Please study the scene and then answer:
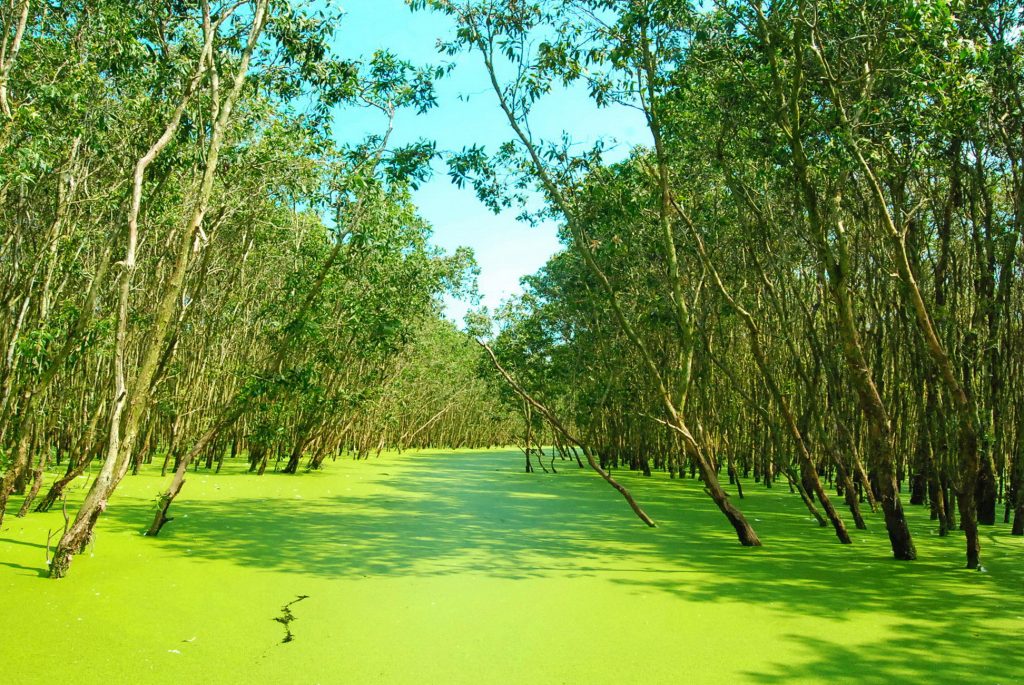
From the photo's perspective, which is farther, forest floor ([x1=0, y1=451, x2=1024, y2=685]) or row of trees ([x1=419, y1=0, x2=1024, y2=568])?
row of trees ([x1=419, y1=0, x2=1024, y2=568])

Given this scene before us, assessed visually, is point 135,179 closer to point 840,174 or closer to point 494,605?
point 494,605

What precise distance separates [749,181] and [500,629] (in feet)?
21.5

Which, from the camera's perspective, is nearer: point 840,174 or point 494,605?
point 494,605

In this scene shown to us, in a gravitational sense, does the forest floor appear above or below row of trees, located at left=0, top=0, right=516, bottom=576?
below

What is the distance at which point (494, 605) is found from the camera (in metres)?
4.83

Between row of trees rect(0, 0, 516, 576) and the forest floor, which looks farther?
row of trees rect(0, 0, 516, 576)

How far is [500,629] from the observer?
4.26m

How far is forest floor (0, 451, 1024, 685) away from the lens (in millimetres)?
3584

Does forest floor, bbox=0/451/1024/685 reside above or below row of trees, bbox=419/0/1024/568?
below

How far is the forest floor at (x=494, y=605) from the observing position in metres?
3.58

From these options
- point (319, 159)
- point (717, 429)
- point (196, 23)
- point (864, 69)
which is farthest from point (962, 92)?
point (717, 429)

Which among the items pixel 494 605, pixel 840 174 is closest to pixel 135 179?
pixel 494 605

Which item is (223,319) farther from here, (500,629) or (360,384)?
(500,629)

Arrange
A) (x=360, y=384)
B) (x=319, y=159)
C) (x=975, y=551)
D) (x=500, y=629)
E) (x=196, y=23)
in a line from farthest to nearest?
(x=360, y=384) < (x=319, y=159) < (x=196, y=23) < (x=975, y=551) < (x=500, y=629)
